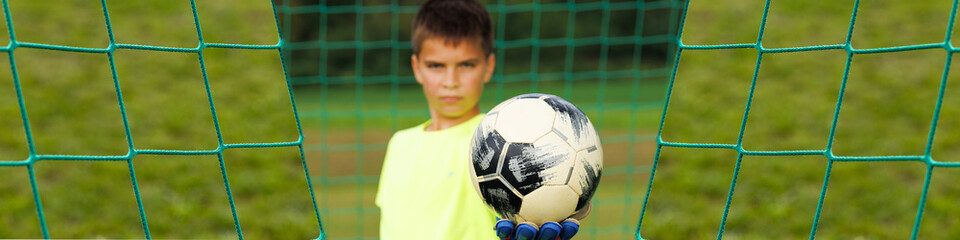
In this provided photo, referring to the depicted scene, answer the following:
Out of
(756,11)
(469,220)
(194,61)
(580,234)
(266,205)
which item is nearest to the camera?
(469,220)

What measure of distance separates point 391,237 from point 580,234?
1.95 m

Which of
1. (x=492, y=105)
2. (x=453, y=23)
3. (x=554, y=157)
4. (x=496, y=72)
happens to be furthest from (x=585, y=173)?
(x=496, y=72)

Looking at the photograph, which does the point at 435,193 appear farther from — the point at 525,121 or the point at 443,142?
the point at 525,121

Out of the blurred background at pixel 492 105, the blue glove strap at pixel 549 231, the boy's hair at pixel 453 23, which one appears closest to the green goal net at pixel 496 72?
the blurred background at pixel 492 105

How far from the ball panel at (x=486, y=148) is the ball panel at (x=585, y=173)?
0.15 m

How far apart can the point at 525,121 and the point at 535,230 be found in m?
0.22

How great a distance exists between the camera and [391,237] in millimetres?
1904

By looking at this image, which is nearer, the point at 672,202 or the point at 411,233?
the point at 411,233

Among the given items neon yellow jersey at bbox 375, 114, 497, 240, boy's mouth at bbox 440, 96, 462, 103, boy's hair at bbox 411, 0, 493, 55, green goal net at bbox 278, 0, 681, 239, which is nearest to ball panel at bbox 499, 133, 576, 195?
neon yellow jersey at bbox 375, 114, 497, 240

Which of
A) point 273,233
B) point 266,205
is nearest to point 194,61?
point 266,205

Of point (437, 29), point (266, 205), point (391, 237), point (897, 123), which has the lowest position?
point (391, 237)

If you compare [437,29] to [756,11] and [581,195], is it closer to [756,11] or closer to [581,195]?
[581,195]

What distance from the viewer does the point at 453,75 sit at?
1930mm

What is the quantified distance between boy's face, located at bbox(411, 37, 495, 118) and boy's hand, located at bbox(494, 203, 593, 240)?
0.48m
